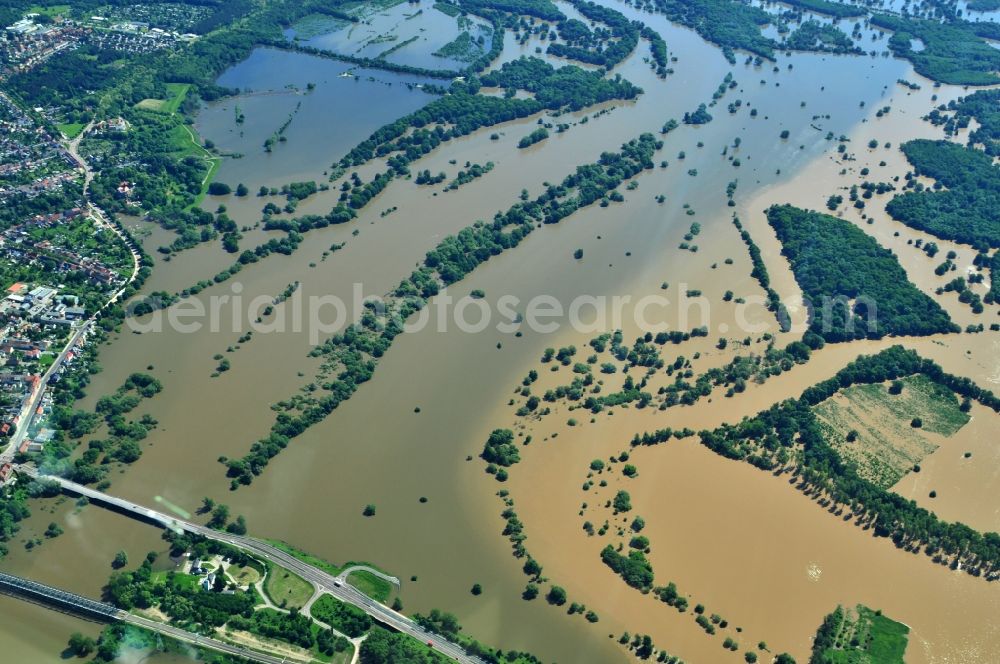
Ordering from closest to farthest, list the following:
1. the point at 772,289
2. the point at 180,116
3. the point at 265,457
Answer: the point at 265,457, the point at 772,289, the point at 180,116

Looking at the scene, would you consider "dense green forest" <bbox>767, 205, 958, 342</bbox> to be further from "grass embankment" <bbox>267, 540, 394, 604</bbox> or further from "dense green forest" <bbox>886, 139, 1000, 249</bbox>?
"grass embankment" <bbox>267, 540, 394, 604</bbox>

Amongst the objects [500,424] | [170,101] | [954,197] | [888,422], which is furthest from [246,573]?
[954,197]

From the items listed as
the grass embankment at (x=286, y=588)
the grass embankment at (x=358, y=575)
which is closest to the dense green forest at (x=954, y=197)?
the grass embankment at (x=358, y=575)

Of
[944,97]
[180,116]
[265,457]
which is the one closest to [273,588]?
[265,457]

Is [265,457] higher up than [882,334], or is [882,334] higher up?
[265,457]

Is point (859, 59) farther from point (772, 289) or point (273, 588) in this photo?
point (273, 588)

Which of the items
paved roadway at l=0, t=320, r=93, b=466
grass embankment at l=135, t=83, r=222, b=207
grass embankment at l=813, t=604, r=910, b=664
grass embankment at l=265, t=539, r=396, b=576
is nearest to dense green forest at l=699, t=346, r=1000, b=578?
grass embankment at l=813, t=604, r=910, b=664

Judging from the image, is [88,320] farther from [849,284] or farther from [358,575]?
[849,284]

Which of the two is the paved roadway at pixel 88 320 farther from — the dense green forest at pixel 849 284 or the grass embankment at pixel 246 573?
the dense green forest at pixel 849 284
